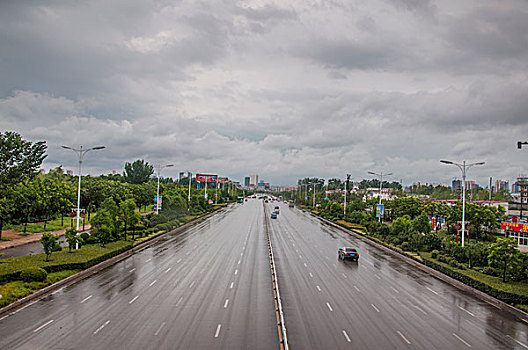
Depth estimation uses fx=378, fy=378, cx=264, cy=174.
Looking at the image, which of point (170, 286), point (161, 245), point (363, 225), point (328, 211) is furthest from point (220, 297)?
point (328, 211)

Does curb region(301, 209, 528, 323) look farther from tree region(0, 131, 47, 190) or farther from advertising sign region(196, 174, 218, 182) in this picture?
advertising sign region(196, 174, 218, 182)

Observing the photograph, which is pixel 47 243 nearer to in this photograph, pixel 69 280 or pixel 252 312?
pixel 69 280

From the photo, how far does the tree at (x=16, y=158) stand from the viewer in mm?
50812

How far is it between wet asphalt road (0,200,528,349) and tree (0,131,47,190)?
2925 cm

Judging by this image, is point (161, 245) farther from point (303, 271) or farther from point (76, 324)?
point (76, 324)

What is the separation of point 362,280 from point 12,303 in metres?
22.3

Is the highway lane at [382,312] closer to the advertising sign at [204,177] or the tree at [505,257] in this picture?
the tree at [505,257]

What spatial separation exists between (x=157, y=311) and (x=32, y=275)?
10.1 metres

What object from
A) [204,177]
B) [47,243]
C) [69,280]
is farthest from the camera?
[204,177]

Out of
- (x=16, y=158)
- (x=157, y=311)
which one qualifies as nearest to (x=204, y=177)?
(x=16, y=158)

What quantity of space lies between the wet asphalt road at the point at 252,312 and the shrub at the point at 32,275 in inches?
70.3

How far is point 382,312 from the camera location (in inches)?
805

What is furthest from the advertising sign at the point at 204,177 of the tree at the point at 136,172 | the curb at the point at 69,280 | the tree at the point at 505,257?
the tree at the point at 505,257

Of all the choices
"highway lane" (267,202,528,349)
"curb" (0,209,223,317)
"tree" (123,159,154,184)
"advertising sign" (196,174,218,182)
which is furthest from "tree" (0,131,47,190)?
"advertising sign" (196,174,218,182)
